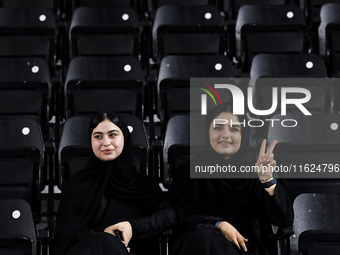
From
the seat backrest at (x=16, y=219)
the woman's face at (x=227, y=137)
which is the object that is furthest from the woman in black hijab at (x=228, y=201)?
the seat backrest at (x=16, y=219)

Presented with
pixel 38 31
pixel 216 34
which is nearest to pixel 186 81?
pixel 216 34

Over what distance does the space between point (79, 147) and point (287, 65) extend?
27.9 inches

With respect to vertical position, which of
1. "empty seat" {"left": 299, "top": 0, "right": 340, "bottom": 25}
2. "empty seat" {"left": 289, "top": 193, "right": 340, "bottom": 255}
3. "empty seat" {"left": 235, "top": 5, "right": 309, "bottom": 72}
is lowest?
"empty seat" {"left": 289, "top": 193, "right": 340, "bottom": 255}

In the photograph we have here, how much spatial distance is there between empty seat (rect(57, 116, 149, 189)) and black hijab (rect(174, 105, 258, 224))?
5.8 inches

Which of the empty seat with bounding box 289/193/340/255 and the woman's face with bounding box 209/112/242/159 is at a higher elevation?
the woman's face with bounding box 209/112/242/159

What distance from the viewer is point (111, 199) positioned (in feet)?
3.48

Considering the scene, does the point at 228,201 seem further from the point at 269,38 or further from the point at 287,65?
the point at 269,38

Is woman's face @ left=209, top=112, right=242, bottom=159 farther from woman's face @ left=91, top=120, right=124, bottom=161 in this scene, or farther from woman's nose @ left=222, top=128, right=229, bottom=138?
woman's face @ left=91, top=120, right=124, bottom=161

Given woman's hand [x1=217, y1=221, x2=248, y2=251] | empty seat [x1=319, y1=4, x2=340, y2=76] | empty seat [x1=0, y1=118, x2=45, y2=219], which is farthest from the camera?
empty seat [x1=319, y1=4, x2=340, y2=76]

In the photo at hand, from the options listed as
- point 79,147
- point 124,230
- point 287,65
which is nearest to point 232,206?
point 124,230

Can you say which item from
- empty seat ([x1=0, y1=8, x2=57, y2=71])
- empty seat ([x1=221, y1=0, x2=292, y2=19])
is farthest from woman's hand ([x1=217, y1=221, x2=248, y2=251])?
empty seat ([x1=221, y1=0, x2=292, y2=19])

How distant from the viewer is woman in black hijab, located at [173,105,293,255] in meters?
0.92

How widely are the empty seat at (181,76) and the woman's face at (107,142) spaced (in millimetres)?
372

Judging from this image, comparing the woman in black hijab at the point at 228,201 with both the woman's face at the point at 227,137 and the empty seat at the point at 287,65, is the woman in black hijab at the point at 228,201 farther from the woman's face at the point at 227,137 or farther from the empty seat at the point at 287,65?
the empty seat at the point at 287,65
